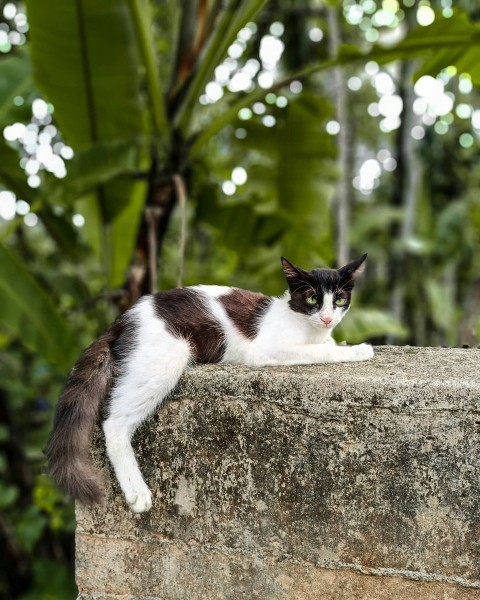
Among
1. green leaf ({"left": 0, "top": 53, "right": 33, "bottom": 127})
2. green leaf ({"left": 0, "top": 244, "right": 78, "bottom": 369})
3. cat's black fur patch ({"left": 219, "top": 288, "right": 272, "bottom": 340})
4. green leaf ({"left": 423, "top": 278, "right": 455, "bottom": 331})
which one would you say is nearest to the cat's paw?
cat's black fur patch ({"left": 219, "top": 288, "right": 272, "bottom": 340})

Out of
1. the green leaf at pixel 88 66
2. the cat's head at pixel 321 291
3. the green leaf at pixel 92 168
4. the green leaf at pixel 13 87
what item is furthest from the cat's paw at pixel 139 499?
the green leaf at pixel 13 87

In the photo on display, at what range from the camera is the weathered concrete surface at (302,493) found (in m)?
1.52

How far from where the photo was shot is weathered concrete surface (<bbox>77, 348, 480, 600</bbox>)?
1516 mm

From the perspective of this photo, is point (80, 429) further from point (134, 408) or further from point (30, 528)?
point (30, 528)

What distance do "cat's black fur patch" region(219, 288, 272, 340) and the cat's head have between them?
0.40ft

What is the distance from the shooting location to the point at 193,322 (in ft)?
6.10

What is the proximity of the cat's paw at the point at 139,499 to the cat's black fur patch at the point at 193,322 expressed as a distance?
0.39 metres

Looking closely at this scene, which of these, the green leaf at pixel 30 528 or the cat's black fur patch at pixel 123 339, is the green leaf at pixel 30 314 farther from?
the green leaf at pixel 30 528

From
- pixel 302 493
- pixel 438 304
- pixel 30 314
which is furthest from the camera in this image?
pixel 438 304

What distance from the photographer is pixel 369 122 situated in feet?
27.3

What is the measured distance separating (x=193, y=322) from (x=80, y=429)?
0.43 m

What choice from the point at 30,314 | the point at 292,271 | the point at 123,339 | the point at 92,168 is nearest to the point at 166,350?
the point at 123,339

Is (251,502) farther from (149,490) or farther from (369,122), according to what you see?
(369,122)

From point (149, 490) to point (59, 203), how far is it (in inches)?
65.7
